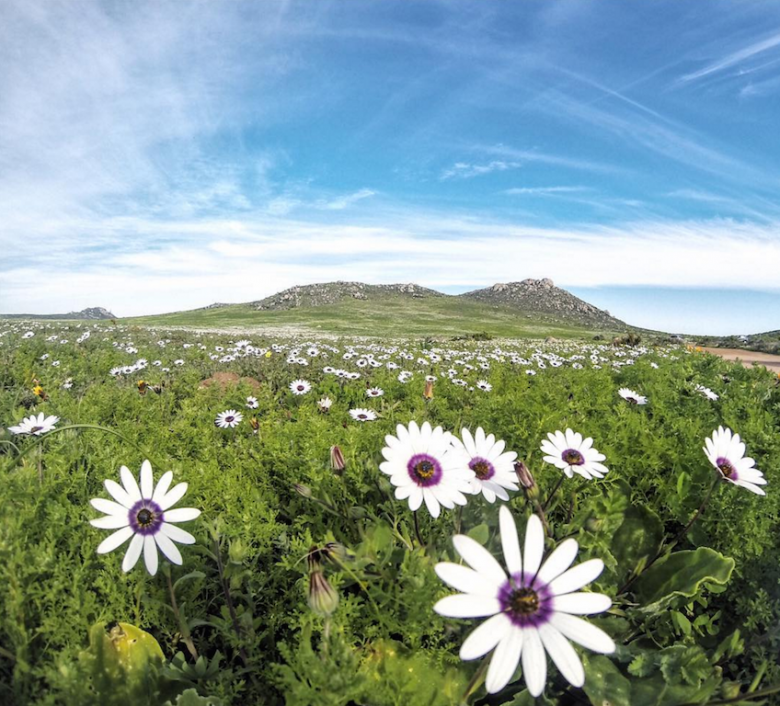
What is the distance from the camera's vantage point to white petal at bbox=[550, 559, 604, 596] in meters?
1.12

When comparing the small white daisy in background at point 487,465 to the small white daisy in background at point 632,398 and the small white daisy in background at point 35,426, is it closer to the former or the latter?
the small white daisy in background at point 632,398

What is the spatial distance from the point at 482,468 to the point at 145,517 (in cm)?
130

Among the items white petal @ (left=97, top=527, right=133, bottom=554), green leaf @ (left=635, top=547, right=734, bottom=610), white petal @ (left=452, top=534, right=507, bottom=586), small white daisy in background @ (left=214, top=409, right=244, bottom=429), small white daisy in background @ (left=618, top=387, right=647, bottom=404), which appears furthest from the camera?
small white daisy in background @ (left=214, top=409, right=244, bottom=429)

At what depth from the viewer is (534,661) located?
40.1 inches

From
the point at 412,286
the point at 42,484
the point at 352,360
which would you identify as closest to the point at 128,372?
the point at 352,360

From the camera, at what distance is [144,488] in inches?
66.0

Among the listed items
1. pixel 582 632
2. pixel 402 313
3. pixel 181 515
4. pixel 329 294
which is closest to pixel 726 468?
pixel 582 632

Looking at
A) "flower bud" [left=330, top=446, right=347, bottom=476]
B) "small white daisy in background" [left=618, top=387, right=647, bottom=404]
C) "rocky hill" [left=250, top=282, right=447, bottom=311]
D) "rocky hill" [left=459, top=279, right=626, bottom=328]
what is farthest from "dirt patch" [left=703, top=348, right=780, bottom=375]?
"rocky hill" [left=459, top=279, right=626, bottom=328]

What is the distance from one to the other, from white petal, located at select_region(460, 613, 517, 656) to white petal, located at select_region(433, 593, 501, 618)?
2cm

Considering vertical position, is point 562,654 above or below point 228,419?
above

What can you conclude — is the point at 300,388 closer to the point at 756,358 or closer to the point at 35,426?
the point at 35,426

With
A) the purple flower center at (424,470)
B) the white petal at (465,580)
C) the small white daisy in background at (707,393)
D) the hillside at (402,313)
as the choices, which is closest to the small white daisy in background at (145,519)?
the purple flower center at (424,470)

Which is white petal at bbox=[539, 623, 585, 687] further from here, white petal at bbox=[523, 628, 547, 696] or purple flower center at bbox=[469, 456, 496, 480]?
purple flower center at bbox=[469, 456, 496, 480]

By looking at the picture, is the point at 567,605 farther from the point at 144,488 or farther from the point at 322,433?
the point at 322,433
